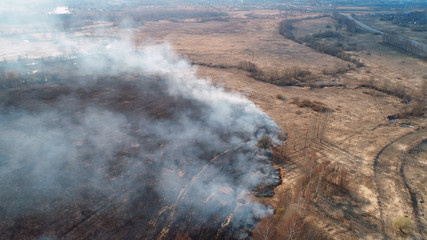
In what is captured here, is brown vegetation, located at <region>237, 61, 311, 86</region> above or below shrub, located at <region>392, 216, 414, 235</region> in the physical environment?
above

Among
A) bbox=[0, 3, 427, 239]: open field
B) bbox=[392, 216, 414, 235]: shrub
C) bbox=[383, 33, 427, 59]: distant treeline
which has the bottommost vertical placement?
bbox=[392, 216, 414, 235]: shrub

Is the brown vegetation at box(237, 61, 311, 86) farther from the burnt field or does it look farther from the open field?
the burnt field

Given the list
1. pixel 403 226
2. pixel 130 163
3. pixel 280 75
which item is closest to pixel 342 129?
pixel 403 226

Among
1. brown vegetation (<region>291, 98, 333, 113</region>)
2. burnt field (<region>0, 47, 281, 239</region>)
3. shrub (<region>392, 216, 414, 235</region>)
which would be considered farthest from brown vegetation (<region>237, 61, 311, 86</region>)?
shrub (<region>392, 216, 414, 235</region>)

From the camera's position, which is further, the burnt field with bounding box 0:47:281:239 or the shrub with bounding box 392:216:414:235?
the shrub with bounding box 392:216:414:235

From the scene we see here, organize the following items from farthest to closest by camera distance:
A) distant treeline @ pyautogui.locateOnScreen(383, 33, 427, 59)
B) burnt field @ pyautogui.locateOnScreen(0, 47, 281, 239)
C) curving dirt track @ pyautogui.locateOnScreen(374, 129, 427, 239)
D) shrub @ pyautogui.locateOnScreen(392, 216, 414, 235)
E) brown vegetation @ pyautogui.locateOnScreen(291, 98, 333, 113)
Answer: distant treeline @ pyautogui.locateOnScreen(383, 33, 427, 59)
brown vegetation @ pyautogui.locateOnScreen(291, 98, 333, 113)
curving dirt track @ pyautogui.locateOnScreen(374, 129, 427, 239)
shrub @ pyautogui.locateOnScreen(392, 216, 414, 235)
burnt field @ pyautogui.locateOnScreen(0, 47, 281, 239)

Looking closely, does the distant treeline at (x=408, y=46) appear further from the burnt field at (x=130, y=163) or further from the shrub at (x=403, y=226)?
the shrub at (x=403, y=226)

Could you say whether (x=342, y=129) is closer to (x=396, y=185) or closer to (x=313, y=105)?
(x=313, y=105)

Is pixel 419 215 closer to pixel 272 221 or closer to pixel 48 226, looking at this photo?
pixel 272 221

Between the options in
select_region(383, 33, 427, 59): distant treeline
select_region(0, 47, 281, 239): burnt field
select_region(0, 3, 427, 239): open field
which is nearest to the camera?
select_region(0, 47, 281, 239): burnt field
